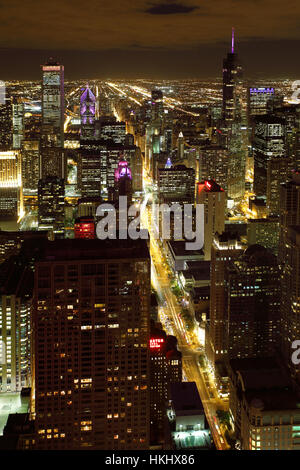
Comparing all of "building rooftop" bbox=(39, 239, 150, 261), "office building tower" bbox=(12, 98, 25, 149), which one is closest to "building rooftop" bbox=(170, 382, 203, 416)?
"building rooftop" bbox=(39, 239, 150, 261)

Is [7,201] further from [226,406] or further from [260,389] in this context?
[260,389]

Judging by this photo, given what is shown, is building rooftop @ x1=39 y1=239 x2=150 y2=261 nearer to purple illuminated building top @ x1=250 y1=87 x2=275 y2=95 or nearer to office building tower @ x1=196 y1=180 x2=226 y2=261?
office building tower @ x1=196 y1=180 x2=226 y2=261

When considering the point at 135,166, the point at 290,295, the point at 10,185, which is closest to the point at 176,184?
the point at 135,166

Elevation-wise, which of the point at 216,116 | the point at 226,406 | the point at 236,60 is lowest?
the point at 226,406

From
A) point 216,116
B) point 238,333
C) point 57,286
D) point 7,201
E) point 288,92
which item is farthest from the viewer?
point 216,116

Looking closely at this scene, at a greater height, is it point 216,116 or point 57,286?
point 216,116

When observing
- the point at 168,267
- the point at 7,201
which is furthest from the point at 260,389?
the point at 7,201

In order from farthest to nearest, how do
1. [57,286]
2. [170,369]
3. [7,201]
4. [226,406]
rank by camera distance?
[7,201] < [226,406] < [170,369] < [57,286]
